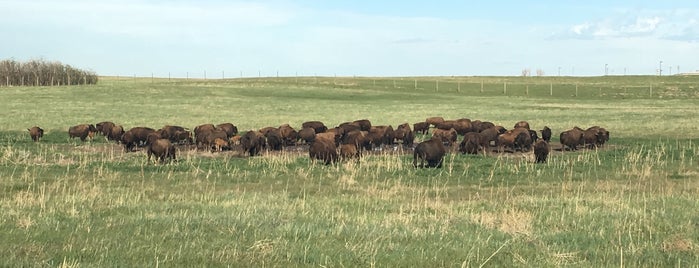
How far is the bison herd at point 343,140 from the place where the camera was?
19.2m

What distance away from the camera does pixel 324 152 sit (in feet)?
62.6

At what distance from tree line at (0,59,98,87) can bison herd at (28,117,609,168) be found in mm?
74308

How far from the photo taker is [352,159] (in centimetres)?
1895

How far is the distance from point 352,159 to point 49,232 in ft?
37.7

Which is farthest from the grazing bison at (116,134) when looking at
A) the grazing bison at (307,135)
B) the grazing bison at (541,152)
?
the grazing bison at (541,152)

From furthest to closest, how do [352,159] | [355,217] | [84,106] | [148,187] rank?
[84,106], [352,159], [148,187], [355,217]

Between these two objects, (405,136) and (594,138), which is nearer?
(594,138)

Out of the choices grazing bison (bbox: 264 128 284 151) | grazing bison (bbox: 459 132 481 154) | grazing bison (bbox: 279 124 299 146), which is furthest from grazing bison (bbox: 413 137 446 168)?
grazing bison (bbox: 279 124 299 146)

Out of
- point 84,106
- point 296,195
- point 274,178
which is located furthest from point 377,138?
point 84,106

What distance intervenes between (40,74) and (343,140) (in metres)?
84.6

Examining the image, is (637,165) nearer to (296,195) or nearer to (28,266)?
(296,195)

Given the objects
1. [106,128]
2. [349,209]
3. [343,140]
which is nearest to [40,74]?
[106,128]

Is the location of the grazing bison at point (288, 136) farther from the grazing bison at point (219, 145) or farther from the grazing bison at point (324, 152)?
the grazing bison at point (324, 152)

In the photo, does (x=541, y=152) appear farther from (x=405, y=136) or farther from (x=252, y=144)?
(x=252, y=144)
